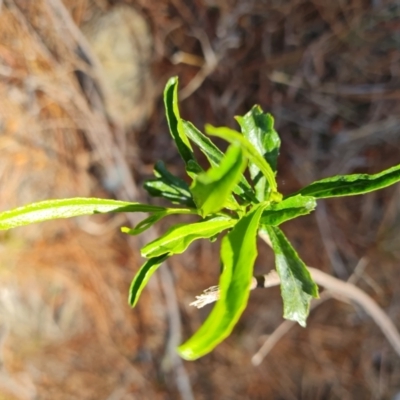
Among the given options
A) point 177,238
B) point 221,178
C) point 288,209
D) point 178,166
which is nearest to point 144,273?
point 177,238

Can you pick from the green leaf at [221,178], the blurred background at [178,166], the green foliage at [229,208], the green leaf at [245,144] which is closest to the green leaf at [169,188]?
the green foliage at [229,208]

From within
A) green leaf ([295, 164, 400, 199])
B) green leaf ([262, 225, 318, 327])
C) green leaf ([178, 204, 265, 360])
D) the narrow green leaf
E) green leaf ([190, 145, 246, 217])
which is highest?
the narrow green leaf

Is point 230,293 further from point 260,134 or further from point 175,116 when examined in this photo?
point 260,134

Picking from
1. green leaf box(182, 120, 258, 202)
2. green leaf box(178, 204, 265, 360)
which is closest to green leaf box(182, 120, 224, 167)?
green leaf box(182, 120, 258, 202)

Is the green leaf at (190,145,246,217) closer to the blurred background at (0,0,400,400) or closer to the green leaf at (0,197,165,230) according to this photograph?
the green leaf at (0,197,165,230)

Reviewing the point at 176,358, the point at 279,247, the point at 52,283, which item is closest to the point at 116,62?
the point at 52,283

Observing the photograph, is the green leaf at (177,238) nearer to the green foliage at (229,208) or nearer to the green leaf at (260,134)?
the green foliage at (229,208)
